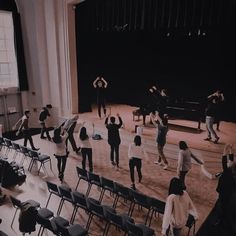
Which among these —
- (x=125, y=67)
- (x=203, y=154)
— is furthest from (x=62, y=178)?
(x=125, y=67)

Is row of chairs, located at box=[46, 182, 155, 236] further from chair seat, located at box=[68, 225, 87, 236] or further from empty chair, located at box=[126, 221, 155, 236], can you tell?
chair seat, located at box=[68, 225, 87, 236]

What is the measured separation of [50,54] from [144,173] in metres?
7.41

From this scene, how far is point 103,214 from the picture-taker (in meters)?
5.55

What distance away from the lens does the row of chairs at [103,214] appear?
489 centimetres

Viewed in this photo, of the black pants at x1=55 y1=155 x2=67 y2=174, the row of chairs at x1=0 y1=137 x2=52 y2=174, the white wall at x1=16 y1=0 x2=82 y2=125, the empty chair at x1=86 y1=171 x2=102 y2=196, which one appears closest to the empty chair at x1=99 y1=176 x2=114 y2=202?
the empty chair at x1=86 y1=171 x2=102 y2=196

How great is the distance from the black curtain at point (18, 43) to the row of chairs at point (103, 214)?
802cm

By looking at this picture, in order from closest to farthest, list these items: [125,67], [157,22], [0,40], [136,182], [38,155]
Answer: [136,182]
[38,155]
[157,22]
[0,40]
[125,67]

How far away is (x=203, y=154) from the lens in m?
9.18

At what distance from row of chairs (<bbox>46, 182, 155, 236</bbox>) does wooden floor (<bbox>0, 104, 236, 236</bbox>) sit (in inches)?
10.9

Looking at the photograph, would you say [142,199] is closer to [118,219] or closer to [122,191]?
[122,191]

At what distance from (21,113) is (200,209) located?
987 cm

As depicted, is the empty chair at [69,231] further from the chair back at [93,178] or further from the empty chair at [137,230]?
the chair back at [93,178]

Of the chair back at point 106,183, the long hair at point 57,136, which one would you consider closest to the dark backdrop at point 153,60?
the long hair at point 57,136

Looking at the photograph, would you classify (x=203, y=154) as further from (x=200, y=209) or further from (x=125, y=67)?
(x=125, y=67)
